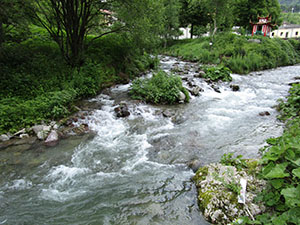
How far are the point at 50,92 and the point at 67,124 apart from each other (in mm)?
2052

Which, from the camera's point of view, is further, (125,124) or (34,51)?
(34,51)

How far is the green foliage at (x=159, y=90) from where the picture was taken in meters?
10.4

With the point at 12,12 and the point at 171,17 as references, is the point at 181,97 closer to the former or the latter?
the point at 12,12

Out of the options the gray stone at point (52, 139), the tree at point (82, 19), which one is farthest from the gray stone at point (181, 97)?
the gray stone at point (52, 139)

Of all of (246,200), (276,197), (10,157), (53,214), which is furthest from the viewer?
(10,157)

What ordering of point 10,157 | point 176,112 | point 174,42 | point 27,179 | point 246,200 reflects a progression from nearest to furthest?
point 246,200 → point 27,179 → point 10,157 → point 176,112 → point 174,42

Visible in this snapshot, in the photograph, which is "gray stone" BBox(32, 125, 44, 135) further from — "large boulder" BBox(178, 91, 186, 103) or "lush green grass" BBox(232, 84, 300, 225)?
"lush green grass" BBox(232, 84, 300, 225)

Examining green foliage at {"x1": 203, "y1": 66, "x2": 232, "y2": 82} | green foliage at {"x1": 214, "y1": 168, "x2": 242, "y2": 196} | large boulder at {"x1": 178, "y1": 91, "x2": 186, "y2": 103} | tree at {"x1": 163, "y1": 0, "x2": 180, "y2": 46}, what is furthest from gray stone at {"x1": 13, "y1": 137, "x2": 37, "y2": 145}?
tree at {"x1": 163, "y1": 0, "x2": 180, "y2": 46}

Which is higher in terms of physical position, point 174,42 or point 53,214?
point 174,42

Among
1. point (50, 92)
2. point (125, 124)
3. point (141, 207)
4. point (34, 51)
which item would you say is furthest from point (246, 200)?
point (34, 51)

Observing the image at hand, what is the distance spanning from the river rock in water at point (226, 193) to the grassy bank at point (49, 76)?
21.7 ft

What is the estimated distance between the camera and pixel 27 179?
16.0 ft

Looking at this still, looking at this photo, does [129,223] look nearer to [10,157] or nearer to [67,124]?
[10,157]

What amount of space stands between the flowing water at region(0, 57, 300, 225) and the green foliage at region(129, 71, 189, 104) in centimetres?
68
